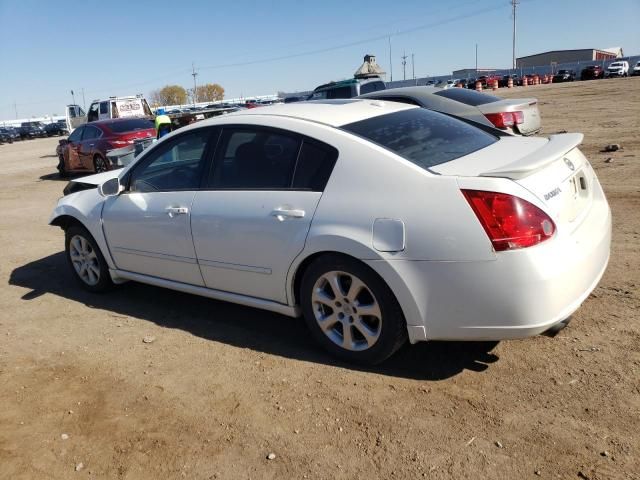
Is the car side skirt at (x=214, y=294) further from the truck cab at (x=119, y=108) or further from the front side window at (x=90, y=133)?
the truck cab at (x=119, y=108)

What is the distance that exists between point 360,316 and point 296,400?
62cm

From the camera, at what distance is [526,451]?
2568mm

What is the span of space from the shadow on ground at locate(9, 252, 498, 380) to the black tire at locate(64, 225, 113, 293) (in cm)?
11

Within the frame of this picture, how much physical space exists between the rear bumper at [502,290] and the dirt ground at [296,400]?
0.42 meters

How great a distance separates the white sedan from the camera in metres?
2.83

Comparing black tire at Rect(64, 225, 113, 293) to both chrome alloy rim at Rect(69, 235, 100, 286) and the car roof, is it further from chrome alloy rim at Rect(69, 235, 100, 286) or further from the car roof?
the car roof

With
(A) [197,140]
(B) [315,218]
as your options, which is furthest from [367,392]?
(A) [197,140]

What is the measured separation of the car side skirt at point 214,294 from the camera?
3.70 m

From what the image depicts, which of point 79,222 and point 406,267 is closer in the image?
point 406,267

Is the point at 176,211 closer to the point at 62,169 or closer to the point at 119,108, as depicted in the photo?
the point at 62,169

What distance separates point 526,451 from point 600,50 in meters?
142

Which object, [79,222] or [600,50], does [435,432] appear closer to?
[79,222]

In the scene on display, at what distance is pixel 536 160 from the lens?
3021 mm

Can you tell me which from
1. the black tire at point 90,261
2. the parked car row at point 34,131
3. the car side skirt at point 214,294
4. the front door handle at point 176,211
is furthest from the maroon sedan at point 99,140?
the parked car row at point 34,131
